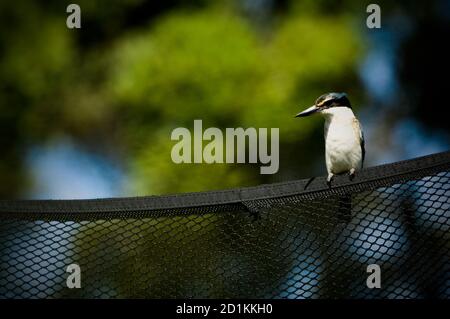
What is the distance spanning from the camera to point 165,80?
3.66 metres

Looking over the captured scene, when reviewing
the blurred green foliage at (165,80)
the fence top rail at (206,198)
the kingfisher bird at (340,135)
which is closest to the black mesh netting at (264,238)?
the fence top rail at (206,198)

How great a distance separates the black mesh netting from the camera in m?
1.93

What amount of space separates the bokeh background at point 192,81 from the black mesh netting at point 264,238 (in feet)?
3.85

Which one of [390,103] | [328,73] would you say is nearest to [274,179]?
[328,73]

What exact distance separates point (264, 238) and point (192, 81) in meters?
1.66

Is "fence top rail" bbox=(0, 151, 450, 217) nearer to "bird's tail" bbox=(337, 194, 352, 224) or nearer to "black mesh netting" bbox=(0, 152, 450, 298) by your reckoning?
"black mesh netting" bbox=(0, 152, 450, 298)

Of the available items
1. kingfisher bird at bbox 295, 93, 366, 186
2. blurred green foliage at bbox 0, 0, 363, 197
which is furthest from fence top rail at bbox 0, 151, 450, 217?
blurred green foliage at bbox 0, 0, 363, 197

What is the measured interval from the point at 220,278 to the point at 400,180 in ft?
2.17

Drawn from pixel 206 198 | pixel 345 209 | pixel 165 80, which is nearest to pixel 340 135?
pixel 345 209

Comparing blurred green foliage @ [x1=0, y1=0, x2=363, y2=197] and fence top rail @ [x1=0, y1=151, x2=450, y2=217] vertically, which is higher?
blurred green foliage @ [x1=0, y1=0, x2=363, y2=197]

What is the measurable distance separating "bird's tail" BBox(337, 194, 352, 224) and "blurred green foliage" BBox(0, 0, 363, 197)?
1.30m
